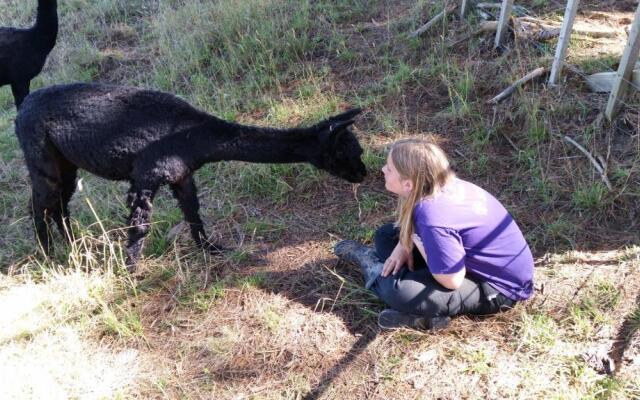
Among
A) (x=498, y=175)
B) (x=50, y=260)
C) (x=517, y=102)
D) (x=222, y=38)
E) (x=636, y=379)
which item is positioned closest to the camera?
(x=636, y=379)

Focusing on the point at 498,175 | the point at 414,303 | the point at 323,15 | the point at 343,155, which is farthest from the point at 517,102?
the point at 323,15

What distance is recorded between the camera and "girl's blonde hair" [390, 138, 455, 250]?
114 inches

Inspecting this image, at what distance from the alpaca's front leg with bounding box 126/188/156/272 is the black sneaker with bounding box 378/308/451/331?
1781 millimetres

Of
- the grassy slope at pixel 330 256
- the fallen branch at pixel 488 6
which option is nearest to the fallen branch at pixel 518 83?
the grassy slope at pixel 330 256

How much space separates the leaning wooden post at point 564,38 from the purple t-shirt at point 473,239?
2461 mm

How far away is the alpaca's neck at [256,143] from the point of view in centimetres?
381

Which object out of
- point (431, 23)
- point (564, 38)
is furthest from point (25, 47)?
point (564, 38)

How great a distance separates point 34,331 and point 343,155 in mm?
2303

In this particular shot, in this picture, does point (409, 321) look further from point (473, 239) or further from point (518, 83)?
point (518, 83)

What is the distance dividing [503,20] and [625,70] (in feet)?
5.93

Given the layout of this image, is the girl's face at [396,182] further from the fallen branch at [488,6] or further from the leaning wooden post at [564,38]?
the fallen branch at [488,6]

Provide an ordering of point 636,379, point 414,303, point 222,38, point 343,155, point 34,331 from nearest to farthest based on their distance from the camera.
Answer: point 636,379 → point 414,303 → point 34,331 → point 343,155 → point 222,38

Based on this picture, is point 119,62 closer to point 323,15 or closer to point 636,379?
point 323,15

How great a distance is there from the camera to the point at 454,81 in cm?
562
